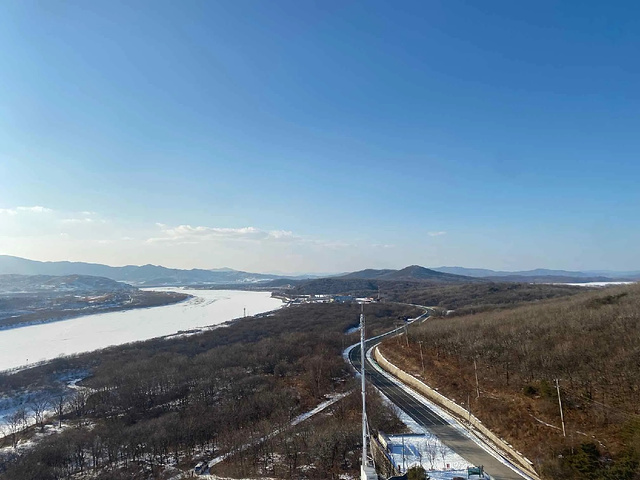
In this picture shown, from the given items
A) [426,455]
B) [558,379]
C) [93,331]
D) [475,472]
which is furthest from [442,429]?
[93,331]

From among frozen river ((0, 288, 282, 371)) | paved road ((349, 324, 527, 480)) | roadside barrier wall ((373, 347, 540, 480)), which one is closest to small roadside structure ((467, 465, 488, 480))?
paved road ((349, 324, 527, 480))

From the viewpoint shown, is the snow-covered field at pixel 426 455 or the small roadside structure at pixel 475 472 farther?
the snow-covered field at pixel 426 455

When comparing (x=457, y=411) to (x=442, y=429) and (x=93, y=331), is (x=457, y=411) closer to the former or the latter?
(x=442, y=429)

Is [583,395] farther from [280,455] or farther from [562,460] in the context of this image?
[280,455]

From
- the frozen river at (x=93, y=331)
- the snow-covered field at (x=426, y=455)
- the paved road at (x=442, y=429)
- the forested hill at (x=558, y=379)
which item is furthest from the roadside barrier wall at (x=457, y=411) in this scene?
the frozen river at (x=93, y=331)

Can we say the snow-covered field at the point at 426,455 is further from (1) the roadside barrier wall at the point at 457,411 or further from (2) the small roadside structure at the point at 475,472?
(1) the roadside barrier wall at the point at 457,411

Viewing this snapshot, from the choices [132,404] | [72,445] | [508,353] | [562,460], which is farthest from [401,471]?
[132,404]
